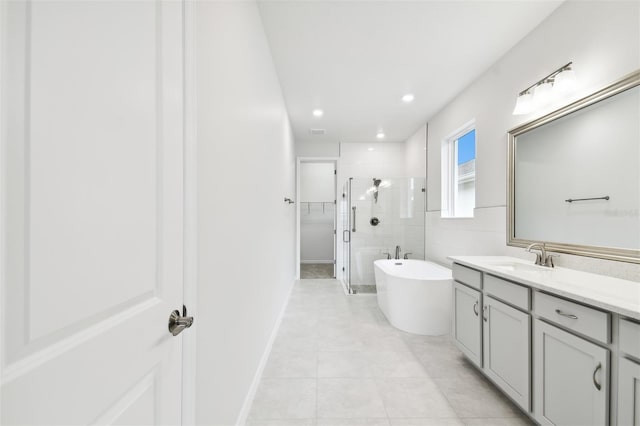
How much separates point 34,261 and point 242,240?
1112 millimetres

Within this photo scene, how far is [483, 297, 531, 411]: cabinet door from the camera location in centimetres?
146

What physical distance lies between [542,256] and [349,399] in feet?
5.40

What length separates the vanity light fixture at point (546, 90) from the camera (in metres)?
1.73

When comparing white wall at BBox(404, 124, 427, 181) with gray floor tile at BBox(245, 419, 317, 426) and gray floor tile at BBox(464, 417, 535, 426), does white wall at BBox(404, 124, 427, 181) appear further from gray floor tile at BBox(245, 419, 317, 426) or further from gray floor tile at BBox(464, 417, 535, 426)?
gray floor tile at BBox(245, 419, 317, 426)

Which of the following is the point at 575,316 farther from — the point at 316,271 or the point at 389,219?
the point at 316,271

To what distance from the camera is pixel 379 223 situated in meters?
4.34

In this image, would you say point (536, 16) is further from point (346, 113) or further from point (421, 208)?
point (421, 208)

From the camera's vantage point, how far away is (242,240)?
5.01 feet

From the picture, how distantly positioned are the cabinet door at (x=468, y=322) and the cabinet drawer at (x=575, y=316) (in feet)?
1.67

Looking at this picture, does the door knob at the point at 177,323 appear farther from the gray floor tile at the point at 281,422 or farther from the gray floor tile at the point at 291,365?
the gray floor tile at the point at 291,365

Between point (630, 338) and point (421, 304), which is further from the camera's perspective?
point (421, 304)

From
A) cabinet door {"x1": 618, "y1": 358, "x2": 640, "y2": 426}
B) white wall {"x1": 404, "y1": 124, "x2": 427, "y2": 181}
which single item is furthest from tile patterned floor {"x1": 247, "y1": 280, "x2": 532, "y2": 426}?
white wall {"x1": 404, "y1": 124, "x2": 427, "y2": 181}

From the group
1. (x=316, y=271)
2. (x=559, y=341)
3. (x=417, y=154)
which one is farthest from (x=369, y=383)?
(x=316, y=271)

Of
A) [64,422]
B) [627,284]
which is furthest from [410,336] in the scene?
[64,422]
